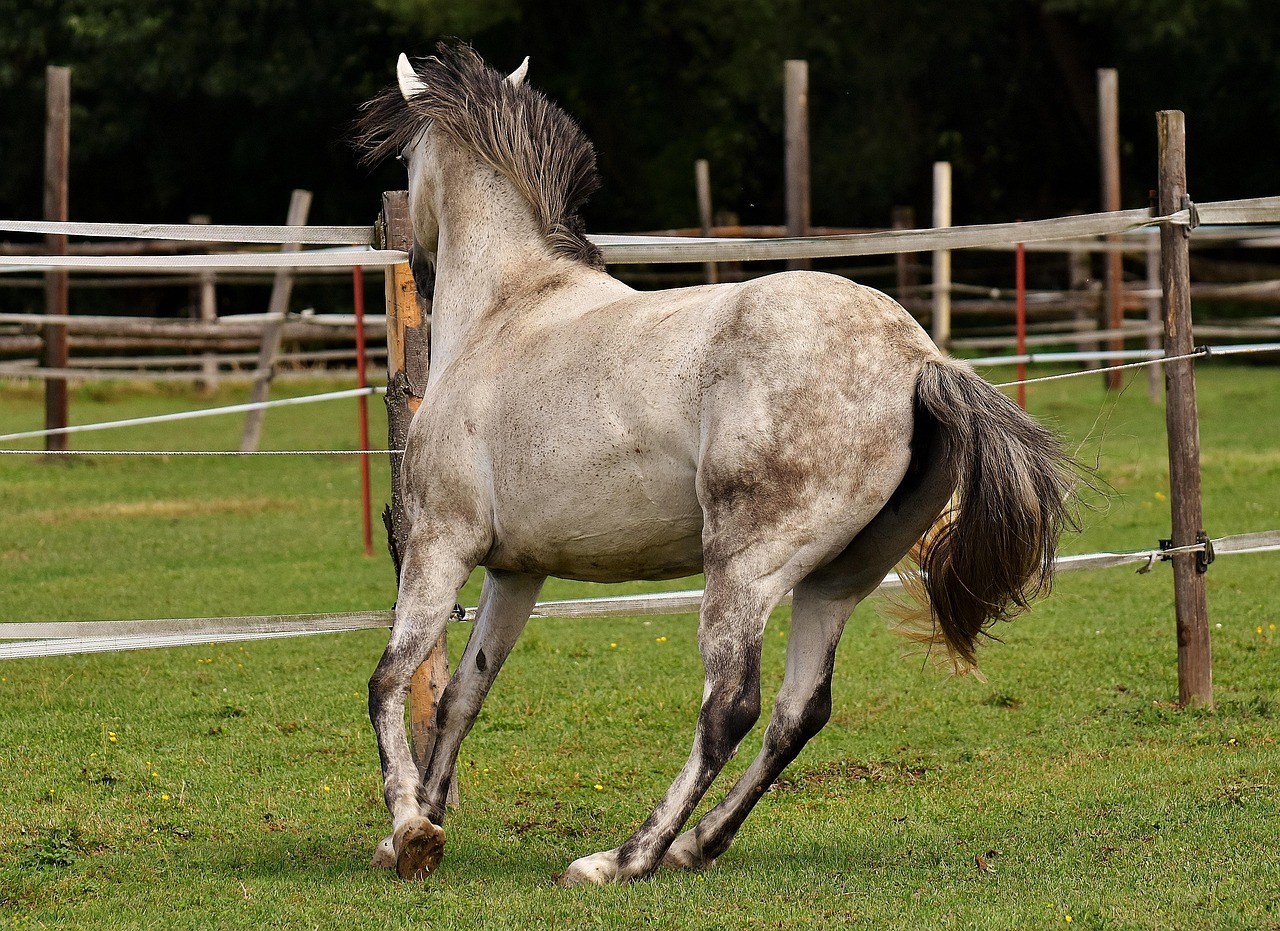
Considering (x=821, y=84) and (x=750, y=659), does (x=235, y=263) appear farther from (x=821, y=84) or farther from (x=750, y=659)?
(x=821, y=84)

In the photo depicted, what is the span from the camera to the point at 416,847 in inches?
155

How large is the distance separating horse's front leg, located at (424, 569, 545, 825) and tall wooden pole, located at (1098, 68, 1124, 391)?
461 inches

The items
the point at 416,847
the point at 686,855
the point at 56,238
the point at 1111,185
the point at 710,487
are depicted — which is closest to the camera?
the point at 710,487

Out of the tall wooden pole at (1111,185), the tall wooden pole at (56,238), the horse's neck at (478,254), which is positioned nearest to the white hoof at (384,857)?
the horse's neck at (478,254)

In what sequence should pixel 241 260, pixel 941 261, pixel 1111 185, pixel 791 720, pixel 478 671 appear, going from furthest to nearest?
pixel 1111 185 → pixel 941 261 → pixel 241 260 → pixel 478 671 → pixel 791 720

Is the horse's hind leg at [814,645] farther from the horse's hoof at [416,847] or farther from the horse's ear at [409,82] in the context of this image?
the horse's ear at [409,82]

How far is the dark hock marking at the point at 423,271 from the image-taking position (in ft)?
16.5

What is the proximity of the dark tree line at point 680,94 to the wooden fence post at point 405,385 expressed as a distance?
63.5 ft

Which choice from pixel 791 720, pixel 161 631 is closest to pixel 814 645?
pixel 791 720

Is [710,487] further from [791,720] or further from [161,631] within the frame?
[161,631]

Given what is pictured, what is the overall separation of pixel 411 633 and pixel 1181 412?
3.10 metres

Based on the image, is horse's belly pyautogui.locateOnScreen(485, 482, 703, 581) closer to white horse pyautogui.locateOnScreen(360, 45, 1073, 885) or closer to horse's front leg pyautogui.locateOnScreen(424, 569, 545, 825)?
white horse pyautogui.locateOnScreen(360, 45, 1073, 885)

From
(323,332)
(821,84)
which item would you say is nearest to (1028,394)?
(323,332)

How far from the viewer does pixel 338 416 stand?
18609 mm
